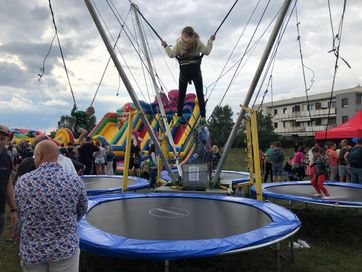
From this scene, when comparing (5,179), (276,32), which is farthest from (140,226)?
(276,32)

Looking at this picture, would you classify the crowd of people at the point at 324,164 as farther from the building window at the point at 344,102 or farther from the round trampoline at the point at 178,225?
the building window at the point at 344,102

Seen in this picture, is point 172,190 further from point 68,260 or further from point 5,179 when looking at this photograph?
point 68,260

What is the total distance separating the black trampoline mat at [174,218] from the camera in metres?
2.56

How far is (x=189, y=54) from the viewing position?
407cm

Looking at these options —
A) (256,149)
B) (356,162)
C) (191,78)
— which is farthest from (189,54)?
(356,162)

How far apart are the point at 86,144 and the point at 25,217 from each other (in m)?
4.84

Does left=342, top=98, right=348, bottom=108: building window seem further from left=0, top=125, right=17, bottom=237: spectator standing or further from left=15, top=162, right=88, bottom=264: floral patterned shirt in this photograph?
left=15, top=162, right=88, bottom=264: floral patterned shirt

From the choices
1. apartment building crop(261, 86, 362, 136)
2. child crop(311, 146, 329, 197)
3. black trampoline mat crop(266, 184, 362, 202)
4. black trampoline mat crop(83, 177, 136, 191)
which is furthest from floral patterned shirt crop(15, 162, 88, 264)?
apartment building crop(261, 86, 362, 136)

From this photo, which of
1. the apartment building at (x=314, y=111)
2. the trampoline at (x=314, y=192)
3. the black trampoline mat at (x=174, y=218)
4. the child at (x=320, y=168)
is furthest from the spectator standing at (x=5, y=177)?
the apartment building at (x=314, y=111)

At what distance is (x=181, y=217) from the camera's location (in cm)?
311

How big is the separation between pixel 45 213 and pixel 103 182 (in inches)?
173

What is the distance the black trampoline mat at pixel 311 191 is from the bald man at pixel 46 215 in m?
3.45

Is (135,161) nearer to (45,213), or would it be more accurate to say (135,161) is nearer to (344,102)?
(45,213)

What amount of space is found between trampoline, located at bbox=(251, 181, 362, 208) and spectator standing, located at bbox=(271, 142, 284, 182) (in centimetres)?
176
